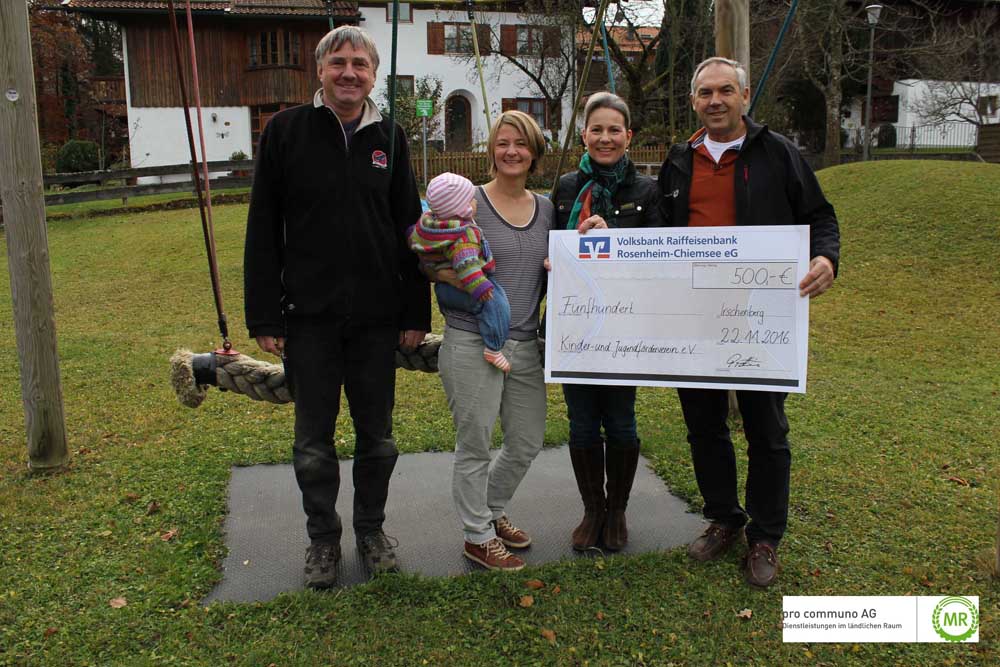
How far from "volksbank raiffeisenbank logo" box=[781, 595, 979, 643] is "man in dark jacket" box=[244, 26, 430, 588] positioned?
1.62 m

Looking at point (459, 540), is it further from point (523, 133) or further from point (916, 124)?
point (916, 124)

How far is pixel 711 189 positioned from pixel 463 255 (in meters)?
1.03

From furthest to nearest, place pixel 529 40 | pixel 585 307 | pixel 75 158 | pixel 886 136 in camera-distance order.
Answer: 1. pixel 886 136
2. pixel 529 40
3. pixel 75 158
4. pixel 585 307

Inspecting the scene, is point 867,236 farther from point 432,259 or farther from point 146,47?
point 146,47

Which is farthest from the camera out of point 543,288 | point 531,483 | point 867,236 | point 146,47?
point 146,47

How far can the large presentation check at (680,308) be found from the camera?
3.07m

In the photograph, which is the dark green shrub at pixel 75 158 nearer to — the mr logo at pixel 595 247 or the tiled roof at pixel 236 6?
the tiled roof at pixel 236 6

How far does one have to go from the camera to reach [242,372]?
3639mm

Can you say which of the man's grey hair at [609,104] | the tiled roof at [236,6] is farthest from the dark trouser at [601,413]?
the tiled roof at [236,6]

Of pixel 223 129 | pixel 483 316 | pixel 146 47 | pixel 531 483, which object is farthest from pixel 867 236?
pixel 146 47

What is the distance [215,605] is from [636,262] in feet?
6.94

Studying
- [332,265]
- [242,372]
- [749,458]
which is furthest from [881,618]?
[242,372]

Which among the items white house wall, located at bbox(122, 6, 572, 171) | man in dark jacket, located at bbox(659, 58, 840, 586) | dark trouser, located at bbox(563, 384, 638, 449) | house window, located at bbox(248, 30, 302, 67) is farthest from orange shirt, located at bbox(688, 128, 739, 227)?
house window, located at bbox(248, 30, 302, 67)

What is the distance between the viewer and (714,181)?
316 centimetres
